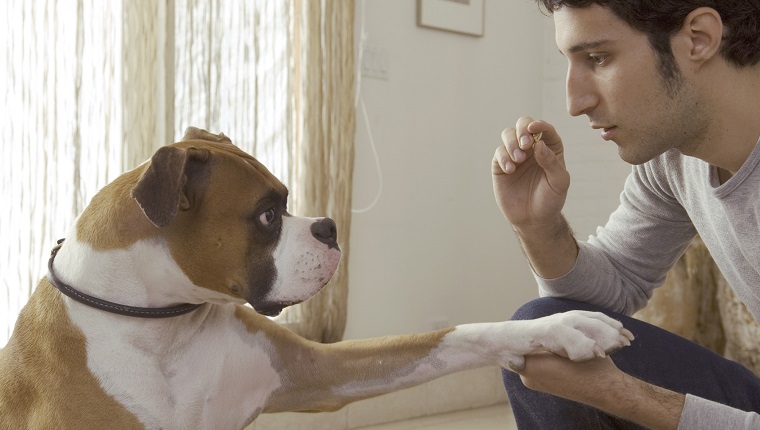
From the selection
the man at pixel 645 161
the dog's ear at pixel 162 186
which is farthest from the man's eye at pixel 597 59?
the dog's ear at pixel 162 186

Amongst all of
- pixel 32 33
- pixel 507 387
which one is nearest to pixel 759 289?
pixel 507 387

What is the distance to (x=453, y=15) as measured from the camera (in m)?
3.78

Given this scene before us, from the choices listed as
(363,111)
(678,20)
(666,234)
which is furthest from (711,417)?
(363,111)

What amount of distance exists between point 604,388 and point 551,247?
1.39ft

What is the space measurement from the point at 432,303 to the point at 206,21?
1.52m

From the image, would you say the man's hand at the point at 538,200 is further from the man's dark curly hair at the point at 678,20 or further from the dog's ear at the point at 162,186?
the dog's ear at the point at 162,186

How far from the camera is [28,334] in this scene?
1.50m

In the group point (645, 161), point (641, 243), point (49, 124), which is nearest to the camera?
point (645, 161)

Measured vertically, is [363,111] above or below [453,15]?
below

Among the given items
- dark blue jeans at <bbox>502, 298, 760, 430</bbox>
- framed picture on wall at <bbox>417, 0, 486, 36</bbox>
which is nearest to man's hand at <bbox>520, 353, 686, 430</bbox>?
dark blue jeans at <bbox>502, 298, 760, 430</bbox>

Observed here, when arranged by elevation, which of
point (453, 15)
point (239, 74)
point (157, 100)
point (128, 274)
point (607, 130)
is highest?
Result: point (453, 15)

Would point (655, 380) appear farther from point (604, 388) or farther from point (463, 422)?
point (463, 422)

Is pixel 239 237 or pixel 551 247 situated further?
pixel 551 247

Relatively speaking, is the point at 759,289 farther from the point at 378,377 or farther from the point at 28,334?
the point at 28,334
